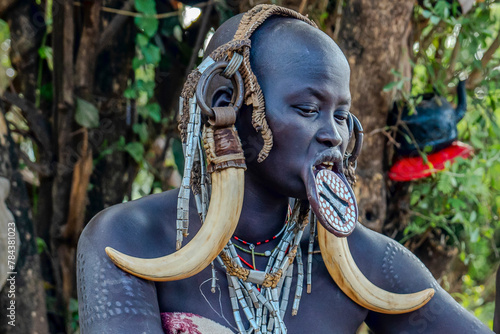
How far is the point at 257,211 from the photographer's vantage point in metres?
1.54

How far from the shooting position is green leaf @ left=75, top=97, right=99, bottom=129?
274 centimetres

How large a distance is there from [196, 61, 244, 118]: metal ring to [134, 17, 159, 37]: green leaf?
142cm

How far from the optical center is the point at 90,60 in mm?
2814

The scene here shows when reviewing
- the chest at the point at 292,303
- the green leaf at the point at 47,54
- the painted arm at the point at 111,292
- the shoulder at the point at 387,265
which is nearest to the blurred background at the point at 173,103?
the green leaf at the point at 47,54

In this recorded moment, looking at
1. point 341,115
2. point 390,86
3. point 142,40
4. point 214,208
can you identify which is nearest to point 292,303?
point 214,208

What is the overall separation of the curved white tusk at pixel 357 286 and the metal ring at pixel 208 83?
0.35 meters

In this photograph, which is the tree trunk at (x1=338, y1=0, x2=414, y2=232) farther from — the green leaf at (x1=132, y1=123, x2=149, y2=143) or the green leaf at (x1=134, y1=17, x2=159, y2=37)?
the green leaf at (x1=132, y1=123, x2=149, y2=143)

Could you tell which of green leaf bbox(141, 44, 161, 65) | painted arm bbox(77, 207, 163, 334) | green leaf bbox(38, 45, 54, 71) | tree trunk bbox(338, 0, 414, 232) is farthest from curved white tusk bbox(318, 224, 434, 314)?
green leaf bbox(38, 45, 54, 71)

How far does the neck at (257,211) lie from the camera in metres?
1.53

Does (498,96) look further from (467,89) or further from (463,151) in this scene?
(463,151)

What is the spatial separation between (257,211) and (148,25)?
1.43m

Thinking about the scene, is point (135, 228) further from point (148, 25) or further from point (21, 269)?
point (148, 25)

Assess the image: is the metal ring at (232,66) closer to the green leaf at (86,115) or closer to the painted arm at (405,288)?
the painted arm at (405,288)

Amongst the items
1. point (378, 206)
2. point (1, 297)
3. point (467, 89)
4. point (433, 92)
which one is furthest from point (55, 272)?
point (467, 89)
